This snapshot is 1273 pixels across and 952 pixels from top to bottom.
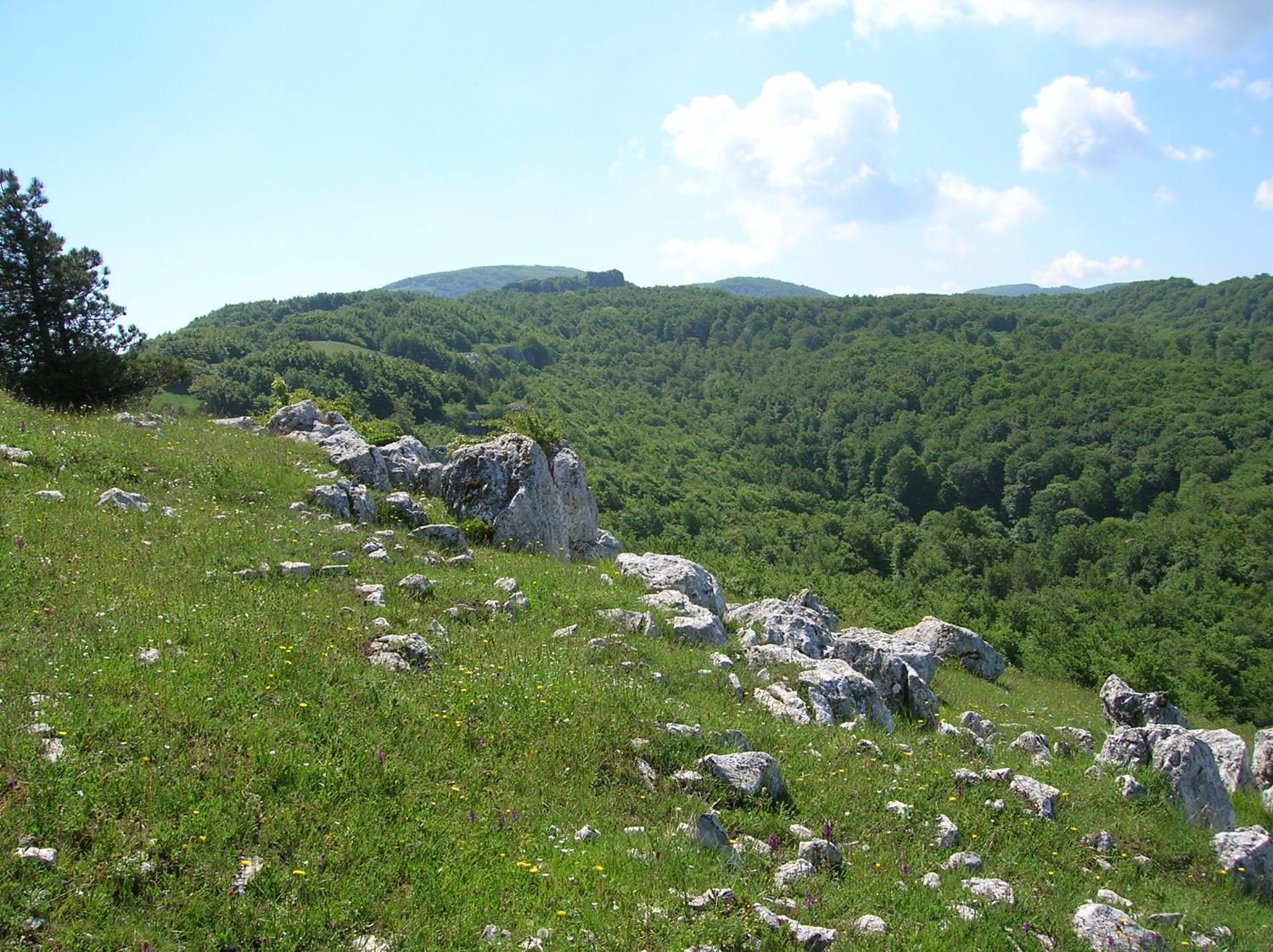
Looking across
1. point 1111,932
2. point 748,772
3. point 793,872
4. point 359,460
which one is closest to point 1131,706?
point 1111,932

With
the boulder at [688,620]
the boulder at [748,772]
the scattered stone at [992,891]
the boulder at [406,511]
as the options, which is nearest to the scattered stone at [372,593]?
the boulder at [688,620]

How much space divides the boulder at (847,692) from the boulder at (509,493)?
903cm

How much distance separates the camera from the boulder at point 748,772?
9172 mm

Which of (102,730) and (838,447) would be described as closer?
(102,730)

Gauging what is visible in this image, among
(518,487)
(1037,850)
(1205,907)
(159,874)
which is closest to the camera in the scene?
(159,874)

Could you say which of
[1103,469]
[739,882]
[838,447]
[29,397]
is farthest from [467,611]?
[838,447]

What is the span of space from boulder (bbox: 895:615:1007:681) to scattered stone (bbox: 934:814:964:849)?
720 inches

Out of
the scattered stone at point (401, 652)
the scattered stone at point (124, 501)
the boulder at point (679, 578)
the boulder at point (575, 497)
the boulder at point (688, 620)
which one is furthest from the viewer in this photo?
the boulder at point (575, 497)

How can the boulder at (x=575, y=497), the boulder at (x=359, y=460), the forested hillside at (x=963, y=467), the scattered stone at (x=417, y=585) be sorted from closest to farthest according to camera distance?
the scattered stone at (x=417, y=585)
the boulder at (x=359, y=460)
the boulder at (x=575, y=497)
the forested hillside at (x=963, y=467)

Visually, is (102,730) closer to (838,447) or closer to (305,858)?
(305,858)

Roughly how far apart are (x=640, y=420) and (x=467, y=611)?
166m

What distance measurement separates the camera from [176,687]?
8227mm

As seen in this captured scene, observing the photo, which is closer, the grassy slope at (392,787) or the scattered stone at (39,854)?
the scattered stone at (39,854)

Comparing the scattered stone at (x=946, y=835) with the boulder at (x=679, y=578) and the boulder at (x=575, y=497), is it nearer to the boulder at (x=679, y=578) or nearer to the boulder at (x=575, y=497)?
the boulder at (x=679, y=578)
